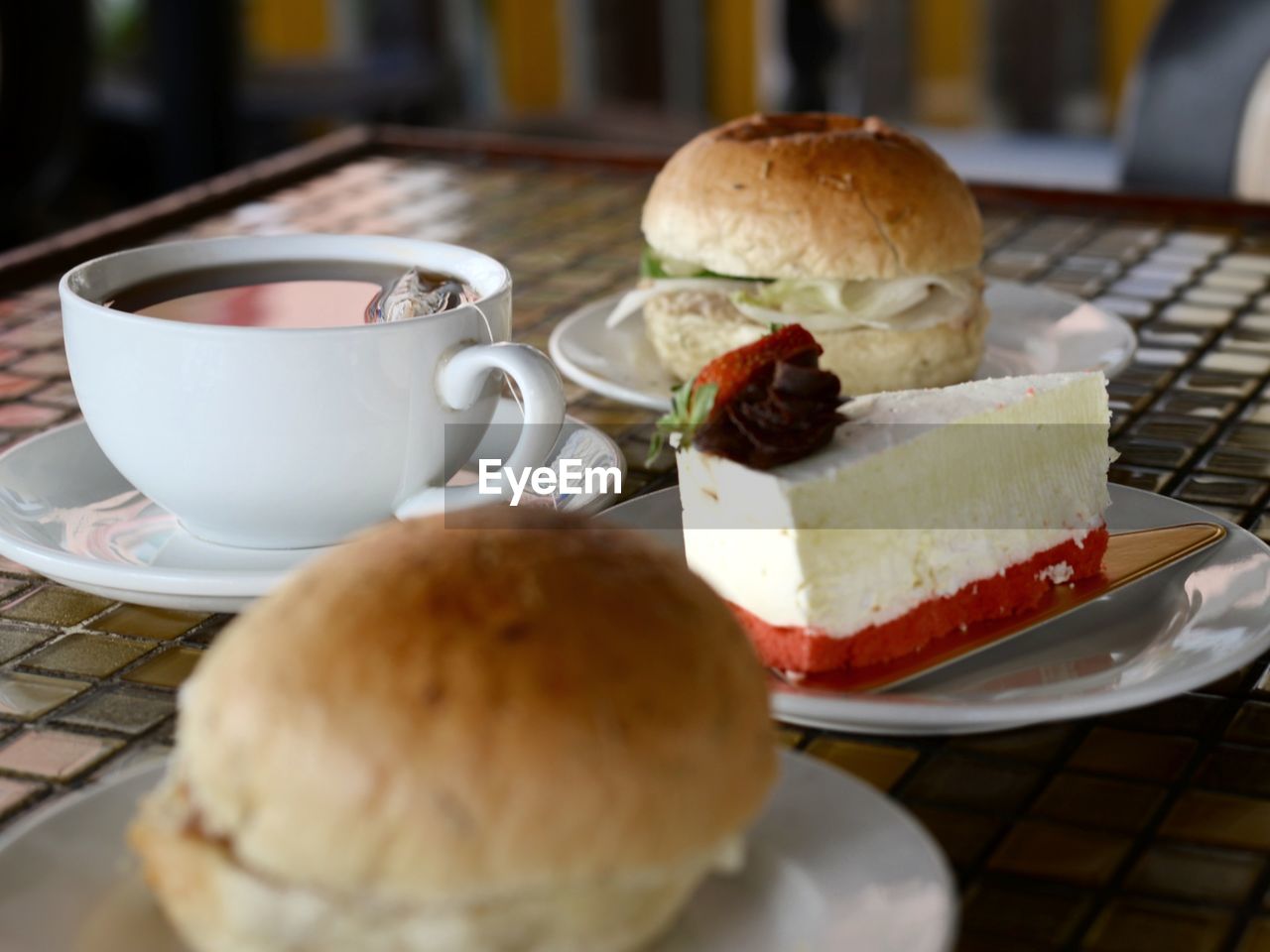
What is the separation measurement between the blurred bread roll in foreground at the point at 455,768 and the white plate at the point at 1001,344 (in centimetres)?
68

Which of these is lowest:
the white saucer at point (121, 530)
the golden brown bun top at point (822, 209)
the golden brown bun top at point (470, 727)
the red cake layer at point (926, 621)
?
the red cake layer at point (926, 621)

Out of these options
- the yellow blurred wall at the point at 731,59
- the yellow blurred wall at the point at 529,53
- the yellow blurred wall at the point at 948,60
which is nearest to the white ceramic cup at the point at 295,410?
the yellow blurred wall at the point at 948,60

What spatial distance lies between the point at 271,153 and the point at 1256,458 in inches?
155

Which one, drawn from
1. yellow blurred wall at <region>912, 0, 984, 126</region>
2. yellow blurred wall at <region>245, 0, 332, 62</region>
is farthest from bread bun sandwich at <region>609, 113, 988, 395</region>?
yellow blurred wall at <region>245, 0, 332, 62</region>

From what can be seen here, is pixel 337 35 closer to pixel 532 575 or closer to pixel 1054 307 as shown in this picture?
pixel 1054 307

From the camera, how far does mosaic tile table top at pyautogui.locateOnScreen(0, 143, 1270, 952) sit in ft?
2.09

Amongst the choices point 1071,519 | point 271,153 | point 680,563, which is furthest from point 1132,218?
point 271,153

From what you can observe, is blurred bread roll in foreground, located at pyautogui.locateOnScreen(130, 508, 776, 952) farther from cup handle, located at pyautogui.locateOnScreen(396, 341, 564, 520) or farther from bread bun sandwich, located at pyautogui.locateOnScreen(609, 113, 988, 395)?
bread bun sandwich, located at pyautogui.locateOnScreen(609, 113, 988, 395)

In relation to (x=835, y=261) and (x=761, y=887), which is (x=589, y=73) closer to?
(x=835, y=261)

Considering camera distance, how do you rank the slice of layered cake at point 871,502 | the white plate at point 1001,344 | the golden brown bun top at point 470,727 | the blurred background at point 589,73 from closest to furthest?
the golden brown bun top at point 470,727 → the slice of layered cake at point 871,502 → the white plate at point 1001,344 → the blurred background at point 589,73

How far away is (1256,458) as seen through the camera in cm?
113

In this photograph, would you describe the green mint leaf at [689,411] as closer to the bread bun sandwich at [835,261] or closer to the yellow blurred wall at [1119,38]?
the bread bun sandwich at [835,261]

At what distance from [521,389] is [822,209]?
0.50 metres

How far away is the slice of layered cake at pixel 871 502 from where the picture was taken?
0.82m
